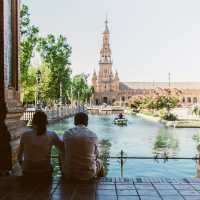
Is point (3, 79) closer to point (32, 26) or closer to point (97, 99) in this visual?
point (32, 26)

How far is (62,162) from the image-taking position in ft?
24.1

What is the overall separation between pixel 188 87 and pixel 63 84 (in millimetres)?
127770

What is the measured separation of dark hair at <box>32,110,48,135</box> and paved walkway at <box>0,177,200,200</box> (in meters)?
0.76

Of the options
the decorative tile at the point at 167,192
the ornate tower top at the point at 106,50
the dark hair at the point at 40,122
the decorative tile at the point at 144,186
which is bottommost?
the decorative tile at the point at 167,192

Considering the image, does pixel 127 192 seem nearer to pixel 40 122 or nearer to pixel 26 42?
pixel 40 122

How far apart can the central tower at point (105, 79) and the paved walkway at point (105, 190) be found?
159 meters

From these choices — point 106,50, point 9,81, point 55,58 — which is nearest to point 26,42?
point 55,58

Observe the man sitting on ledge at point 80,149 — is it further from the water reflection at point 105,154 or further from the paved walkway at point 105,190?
the water reflection at point 105,154

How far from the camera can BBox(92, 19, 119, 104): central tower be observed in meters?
167

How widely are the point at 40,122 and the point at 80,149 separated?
0.69 metres

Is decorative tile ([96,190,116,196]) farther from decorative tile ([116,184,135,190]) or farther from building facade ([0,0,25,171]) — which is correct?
building facade ([0,0,25,171])

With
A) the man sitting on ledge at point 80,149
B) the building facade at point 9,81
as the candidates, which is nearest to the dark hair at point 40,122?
the man sitting on ledge at point 80,149

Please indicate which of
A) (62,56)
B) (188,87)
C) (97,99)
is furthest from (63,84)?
(188,87)

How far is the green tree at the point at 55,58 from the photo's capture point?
5116 cm
